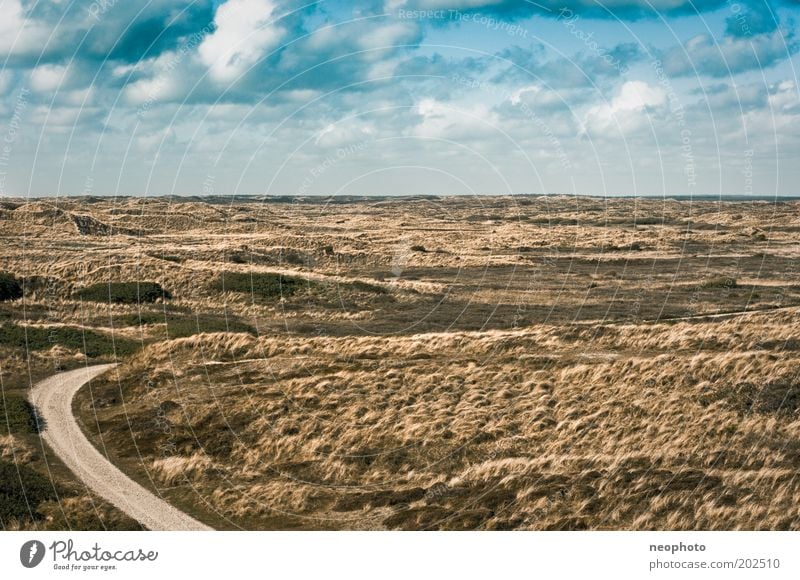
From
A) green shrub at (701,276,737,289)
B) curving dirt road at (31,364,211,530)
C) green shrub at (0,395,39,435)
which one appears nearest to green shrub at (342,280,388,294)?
green shrub at (701,276,737,289)

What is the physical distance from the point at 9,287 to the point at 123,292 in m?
8.42

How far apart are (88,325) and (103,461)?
26.6 metres

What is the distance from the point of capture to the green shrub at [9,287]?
5558 cm

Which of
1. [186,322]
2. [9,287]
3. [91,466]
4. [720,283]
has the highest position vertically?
[9,287]

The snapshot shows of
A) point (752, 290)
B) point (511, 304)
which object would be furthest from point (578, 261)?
point (511, 304)

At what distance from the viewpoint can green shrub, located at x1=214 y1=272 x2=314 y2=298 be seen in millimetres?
60528

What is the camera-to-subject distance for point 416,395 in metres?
31.8

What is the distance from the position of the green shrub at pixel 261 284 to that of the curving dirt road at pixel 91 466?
27.1m

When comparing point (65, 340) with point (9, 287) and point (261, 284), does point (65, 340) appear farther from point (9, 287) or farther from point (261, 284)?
point (261, 284)

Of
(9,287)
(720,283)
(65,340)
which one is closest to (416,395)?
(65,340)
